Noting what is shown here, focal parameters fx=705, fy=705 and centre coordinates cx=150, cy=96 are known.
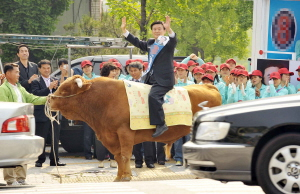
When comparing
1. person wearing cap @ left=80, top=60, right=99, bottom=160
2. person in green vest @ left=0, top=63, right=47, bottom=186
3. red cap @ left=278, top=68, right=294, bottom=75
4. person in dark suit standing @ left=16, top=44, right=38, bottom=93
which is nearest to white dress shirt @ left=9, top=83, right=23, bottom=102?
person in green vest @ left=0, top=63, right=47, bottom=186

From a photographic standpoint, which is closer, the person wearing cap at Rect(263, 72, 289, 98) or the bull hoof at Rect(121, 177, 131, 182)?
the bull hoof at Rect(121, 177, 131, 182)

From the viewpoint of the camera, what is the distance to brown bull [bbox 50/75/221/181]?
1129cm

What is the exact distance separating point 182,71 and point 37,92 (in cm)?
302

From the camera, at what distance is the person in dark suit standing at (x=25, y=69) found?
1406cm

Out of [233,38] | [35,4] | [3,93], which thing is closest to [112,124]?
[3,93]

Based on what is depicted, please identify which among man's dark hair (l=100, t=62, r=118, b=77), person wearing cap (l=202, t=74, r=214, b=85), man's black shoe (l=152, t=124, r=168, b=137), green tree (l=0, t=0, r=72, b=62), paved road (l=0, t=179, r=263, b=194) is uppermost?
green tree (l=0, t=0, r=72, b=62)

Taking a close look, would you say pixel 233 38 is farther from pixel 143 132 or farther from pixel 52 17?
pixel 143 132

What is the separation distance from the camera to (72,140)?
15.2 meters

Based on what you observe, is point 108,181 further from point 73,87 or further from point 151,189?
point 151,189

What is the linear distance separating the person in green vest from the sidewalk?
56cm

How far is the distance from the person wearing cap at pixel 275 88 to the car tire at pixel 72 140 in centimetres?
406

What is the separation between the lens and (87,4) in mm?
52094

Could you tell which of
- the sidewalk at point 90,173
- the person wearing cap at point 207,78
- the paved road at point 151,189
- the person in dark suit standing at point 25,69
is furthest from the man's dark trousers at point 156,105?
the person in dark suit standing at point 25,69

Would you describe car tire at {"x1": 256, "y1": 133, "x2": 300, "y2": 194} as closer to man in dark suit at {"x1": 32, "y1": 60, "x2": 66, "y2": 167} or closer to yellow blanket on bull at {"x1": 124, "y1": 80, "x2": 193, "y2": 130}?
yellow blanket on bull at {"x1": 124, "y1": 80, "x2": 193, "y2": 130}
